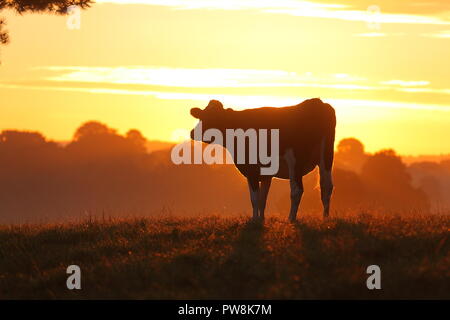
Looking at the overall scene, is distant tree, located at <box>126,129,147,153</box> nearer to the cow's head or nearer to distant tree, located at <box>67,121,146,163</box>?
distant tree, located at <box>67,121,146,163</box>

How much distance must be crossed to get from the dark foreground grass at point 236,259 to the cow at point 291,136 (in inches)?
53.3

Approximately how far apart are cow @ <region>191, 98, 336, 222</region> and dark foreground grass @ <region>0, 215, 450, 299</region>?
4.44ft

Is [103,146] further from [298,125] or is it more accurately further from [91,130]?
[298,125]

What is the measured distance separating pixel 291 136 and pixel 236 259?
18.4 ft

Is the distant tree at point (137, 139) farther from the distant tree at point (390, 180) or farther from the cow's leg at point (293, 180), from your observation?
the cow's leg at point (293, 180)

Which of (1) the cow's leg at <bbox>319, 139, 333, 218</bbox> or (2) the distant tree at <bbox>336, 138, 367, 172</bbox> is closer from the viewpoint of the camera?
(1) the cow's leg at <bbox>319, 139, 333, 218</bbox>

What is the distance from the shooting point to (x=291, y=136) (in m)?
18.1

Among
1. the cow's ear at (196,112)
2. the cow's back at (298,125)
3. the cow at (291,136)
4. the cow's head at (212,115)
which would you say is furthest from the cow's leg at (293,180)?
the cow's ear at (196,112)

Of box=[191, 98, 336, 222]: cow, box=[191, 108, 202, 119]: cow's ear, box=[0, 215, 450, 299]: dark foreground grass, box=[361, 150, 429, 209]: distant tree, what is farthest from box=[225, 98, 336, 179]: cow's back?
box=[361, 150, 429, 209]: distant tree

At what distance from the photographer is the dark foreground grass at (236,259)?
11781mm

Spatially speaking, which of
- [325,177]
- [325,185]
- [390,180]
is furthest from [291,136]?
[390,180]

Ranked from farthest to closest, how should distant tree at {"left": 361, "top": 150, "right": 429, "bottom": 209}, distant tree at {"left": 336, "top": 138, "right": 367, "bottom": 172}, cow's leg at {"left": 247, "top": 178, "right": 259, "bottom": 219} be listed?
distant tree at {"left": 336, "top": 138, "right": 367, "bottom": 172} < distant tree at {"left": 361, "top": 150, "right": 429, "bottom": 209} < cow's leg at {"left": 247, "top": 178, "right": 259, "bottom": 219}

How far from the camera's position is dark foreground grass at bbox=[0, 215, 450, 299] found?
11781 mm
